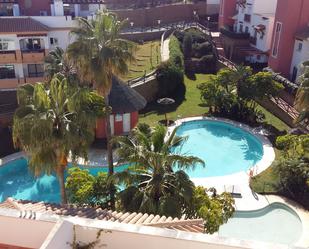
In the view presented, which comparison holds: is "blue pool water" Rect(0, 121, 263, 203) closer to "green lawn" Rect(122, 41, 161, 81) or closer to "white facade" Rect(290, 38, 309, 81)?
"green lawn" Rect(122, 41, 161, 81)

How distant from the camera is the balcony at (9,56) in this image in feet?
113

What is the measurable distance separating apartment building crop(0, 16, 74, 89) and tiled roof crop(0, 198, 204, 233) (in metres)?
24.5

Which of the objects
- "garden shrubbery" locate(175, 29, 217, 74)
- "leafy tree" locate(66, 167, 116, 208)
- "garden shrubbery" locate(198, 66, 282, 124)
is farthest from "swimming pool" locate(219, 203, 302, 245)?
"garden shrubbery" locate(175, 29, 217, 74)

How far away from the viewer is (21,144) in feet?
50.5

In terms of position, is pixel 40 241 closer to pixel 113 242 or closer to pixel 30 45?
pixel 113 242

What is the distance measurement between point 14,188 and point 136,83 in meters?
17.7

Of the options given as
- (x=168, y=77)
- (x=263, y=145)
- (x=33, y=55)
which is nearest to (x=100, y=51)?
(x=263, y=145)

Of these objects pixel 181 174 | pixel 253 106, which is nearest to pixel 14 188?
pixel 181 174

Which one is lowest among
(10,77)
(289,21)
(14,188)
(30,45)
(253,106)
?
(14,188)

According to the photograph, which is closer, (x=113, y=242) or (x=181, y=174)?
(x=113, y=242)

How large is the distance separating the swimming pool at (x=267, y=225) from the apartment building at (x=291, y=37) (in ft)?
71.1

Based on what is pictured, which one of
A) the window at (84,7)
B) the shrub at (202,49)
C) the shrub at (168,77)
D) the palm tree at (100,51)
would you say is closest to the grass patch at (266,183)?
the palm tree at (100,51)

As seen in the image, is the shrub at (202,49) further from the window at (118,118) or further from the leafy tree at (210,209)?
the leafy tree at (210,209)

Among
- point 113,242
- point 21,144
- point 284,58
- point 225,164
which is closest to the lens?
point 113,242
